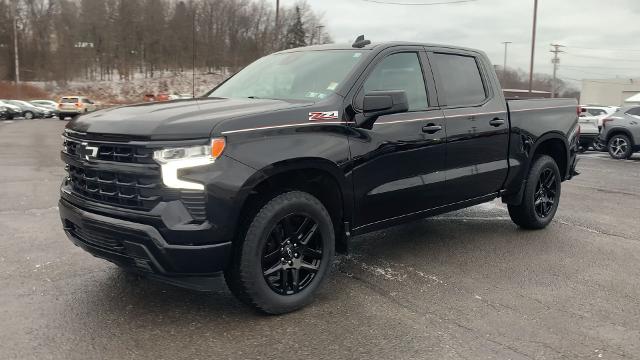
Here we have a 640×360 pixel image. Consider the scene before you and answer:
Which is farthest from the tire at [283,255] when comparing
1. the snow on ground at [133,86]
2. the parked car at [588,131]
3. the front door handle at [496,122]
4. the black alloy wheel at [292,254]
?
the snow on ground at [133,86]

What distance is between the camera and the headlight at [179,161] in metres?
3.19

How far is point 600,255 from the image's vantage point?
5336 mm

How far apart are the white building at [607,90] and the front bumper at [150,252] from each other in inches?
3724

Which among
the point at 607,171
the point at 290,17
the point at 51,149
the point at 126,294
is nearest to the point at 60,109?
the point at 51,149

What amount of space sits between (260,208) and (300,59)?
173 cm

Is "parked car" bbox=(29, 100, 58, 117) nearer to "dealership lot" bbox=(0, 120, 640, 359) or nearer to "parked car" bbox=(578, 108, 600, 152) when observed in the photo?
"parked car" bbox=(578, 108, 600, 152)

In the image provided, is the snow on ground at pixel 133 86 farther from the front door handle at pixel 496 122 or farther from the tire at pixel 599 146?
the front door handle at pixel 496 122

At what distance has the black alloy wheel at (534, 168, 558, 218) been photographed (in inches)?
243

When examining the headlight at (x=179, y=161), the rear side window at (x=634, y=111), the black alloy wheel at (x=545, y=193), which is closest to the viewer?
the headlight at (x=179, y=161)

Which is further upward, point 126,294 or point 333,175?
point 333,175

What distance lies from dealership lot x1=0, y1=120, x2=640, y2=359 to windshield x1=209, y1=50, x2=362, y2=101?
1.53m


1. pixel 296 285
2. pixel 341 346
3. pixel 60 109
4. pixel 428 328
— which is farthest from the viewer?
pixel 60 109

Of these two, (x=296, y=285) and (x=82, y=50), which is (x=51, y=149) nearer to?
(x=296, y=285)

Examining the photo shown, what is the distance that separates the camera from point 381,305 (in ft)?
12.9
